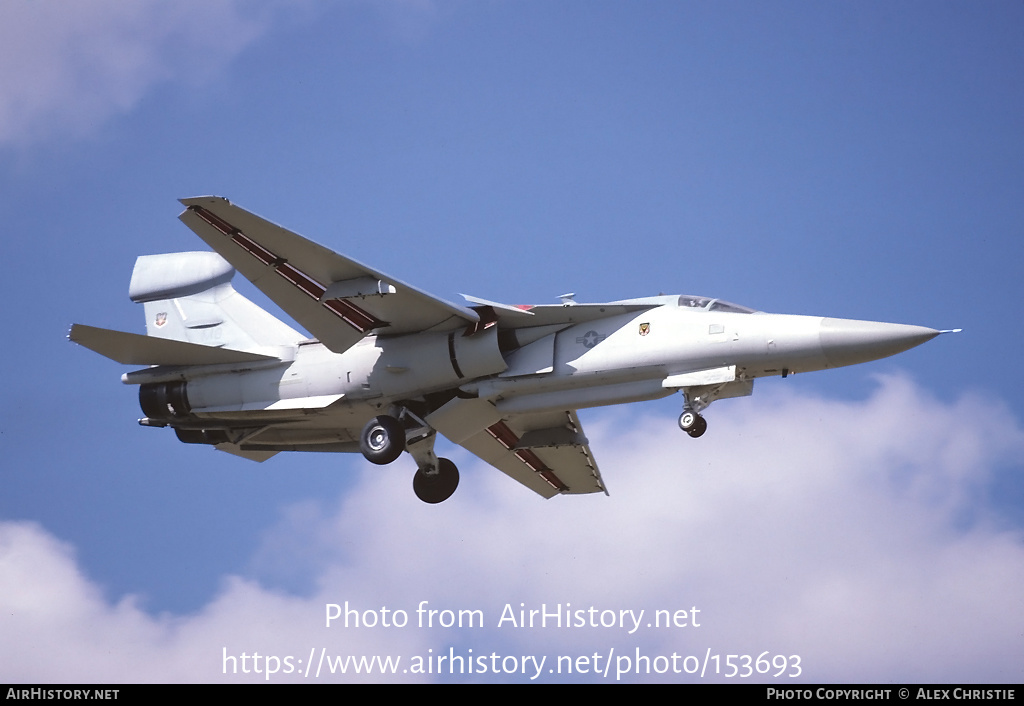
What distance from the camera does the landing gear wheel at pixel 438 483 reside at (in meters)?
26.1

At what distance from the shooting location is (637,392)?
72.3ft

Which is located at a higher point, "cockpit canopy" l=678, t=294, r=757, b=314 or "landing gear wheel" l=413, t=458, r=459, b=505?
"cockpit canopy" l=678, t=294, r=757, b=314

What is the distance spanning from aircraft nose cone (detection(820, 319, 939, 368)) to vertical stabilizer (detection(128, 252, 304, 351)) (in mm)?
9293

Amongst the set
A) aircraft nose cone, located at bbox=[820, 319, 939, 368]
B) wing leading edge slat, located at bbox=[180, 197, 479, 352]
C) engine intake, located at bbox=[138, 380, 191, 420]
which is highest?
wing leading edge slat, located at bbox=[180, 197, 479, 352]

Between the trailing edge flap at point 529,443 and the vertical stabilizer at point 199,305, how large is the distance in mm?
3408

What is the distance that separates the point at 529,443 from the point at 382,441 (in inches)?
141

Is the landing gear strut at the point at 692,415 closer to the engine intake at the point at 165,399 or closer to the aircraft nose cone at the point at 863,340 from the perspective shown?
the aircraft nose cone at the point at 863,340

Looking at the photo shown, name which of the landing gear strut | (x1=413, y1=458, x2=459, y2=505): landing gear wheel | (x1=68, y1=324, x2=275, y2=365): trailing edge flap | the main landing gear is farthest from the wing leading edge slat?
(x1=413, y1=458, x2=459, y2=505): landing gear wheel

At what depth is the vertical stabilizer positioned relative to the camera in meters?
25.0

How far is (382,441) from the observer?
2303 centimetres

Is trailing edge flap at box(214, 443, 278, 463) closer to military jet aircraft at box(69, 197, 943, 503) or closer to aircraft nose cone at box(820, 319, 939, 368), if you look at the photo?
military jet aircraft at box(69, 197, 943, 503)

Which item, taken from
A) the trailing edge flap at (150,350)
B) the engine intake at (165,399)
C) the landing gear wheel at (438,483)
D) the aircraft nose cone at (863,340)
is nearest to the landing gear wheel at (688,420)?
the aircraft nose cone at (863,340)
